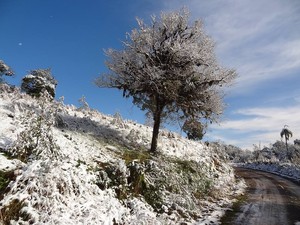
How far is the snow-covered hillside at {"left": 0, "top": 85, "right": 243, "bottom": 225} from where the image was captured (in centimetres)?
716

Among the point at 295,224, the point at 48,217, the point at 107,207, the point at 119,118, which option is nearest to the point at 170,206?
the point at 107,207

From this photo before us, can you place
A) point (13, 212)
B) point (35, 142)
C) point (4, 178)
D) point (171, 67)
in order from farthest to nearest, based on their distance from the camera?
→ point (171, 67)
point (35, 142)
point (4, 178)
point (13, 212)

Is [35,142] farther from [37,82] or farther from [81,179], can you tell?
[37,82]

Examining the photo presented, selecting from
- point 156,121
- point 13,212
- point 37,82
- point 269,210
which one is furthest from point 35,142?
point 37,82

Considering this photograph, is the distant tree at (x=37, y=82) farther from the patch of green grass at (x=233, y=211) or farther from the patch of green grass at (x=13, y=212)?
the patch of green grass at (x=13, y=212)

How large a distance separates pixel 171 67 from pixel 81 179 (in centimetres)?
1003

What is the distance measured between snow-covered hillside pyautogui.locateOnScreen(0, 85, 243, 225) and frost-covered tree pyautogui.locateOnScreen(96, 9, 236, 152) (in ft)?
10.7

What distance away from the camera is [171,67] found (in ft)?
56.3

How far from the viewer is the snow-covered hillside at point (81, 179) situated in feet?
23.5

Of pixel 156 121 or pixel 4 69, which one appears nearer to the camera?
pixel 156 121

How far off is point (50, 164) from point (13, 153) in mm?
1475


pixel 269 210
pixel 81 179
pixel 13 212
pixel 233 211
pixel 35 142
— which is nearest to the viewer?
pixel 13 212

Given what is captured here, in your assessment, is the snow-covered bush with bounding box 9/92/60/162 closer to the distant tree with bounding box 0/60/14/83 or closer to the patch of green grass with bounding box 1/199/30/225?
the patch of green grass with bounding box 1/199/30/225

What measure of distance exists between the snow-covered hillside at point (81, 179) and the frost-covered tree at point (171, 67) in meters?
3.27
